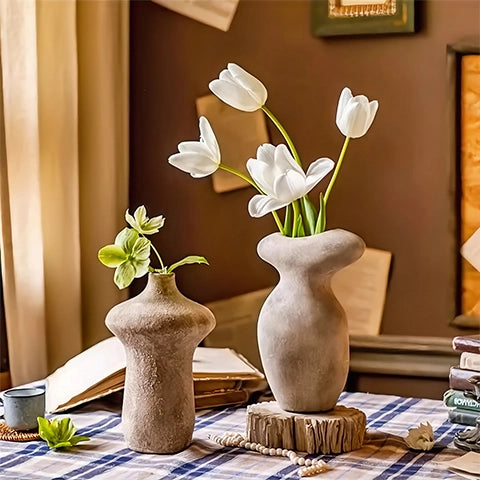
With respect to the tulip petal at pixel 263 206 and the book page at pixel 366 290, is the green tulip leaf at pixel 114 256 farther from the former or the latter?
the book page at pixel 366 290

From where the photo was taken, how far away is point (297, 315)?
4.70 ft

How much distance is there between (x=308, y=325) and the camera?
1423 millimetres

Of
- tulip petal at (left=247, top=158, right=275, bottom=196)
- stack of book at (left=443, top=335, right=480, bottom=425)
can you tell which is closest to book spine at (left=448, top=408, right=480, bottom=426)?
stack of book at (left=443, top=335, right=480, bottom=425)

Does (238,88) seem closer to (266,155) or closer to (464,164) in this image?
(266,155)

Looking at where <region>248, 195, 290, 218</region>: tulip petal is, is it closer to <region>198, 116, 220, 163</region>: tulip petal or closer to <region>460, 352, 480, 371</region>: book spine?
<region>198, 116, 220, 163</region>: tulip petal

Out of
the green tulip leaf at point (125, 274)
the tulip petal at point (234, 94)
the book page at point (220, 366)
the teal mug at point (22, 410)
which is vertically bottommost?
the teal mug at point (22, 410)

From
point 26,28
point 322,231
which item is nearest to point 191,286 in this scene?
point 26,28

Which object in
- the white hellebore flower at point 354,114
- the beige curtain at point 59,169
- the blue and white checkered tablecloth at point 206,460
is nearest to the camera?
the blue and white checkered tablecloth at point 206,460

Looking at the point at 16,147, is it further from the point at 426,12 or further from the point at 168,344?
the point at 426,12

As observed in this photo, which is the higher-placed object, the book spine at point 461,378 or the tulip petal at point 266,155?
the tulip petal at point 266,155

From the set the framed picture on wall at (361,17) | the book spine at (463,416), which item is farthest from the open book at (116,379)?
the framed picture on wall at (361,17)

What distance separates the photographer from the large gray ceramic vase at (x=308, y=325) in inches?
56.0

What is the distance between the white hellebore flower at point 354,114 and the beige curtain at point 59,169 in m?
0.78

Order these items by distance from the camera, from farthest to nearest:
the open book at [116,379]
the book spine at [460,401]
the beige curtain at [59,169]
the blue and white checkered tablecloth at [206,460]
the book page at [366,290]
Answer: the book page at [366,290], the beige curtain at [59,169], the open book at [116,379], the book spine at [460,401], the blue and white checkered tablecloth at [206,460]
